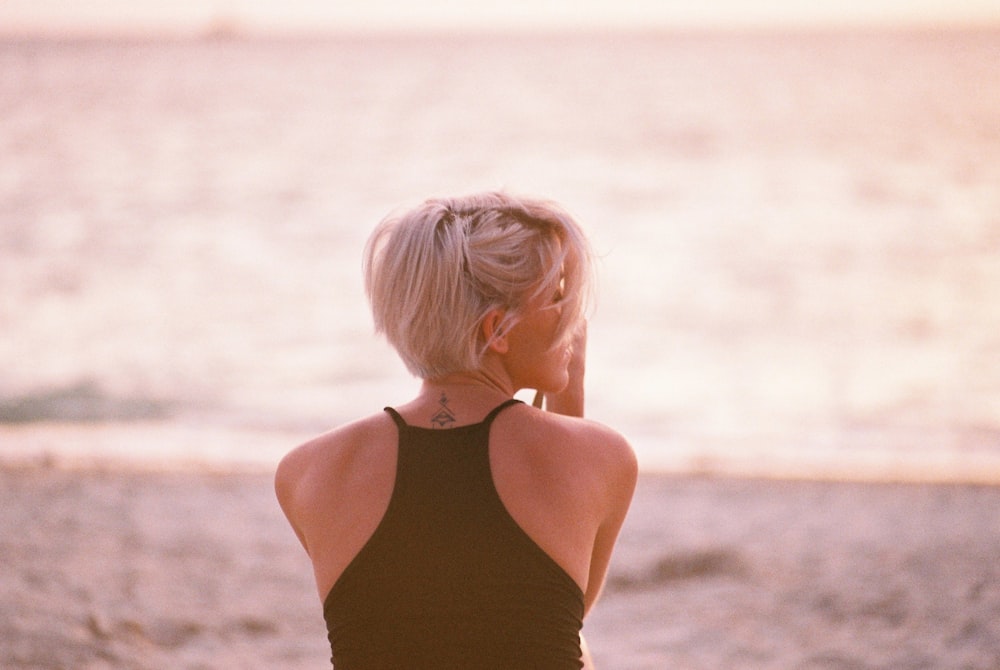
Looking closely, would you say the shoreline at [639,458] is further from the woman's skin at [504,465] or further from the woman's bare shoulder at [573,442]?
the woman's bare shoulder at [573,442]

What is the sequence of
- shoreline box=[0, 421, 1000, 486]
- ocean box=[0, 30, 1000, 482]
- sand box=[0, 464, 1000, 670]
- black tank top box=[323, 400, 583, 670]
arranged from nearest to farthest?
1. black tank top box=[323, 400, 583, 670]
2. sand box=[0, 464, 1000, 670]
3. shoreline box=[0, 421, 1000, 486]
4. ocean box=[0, 30, 1000, 482]

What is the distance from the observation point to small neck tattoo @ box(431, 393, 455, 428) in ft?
5.47

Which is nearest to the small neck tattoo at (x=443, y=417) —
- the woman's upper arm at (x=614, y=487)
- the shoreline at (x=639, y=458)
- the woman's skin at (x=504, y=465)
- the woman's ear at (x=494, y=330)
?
the woman's skin at (x=504, y=465)

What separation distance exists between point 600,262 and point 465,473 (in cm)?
56

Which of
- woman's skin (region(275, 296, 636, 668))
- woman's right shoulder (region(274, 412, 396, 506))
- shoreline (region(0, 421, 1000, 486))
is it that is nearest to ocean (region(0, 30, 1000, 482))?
shoreline (region(0, 421, 1000, 486))

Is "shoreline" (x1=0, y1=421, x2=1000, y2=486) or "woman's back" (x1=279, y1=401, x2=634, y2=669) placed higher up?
"shoreline" (x1=0, y1=421, x2=1000, y2=486)

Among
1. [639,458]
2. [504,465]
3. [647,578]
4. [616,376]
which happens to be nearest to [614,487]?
[504,465]

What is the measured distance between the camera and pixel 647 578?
418 cm

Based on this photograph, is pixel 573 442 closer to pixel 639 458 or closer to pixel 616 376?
pixel 639 458

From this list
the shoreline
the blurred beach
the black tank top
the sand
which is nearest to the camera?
the black tank top

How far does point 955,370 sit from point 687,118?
37.4 meters

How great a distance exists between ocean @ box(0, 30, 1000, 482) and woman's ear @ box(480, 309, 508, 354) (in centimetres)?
22

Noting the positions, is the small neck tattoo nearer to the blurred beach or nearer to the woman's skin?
the woman's skin

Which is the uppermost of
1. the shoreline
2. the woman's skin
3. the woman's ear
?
the shoreline
